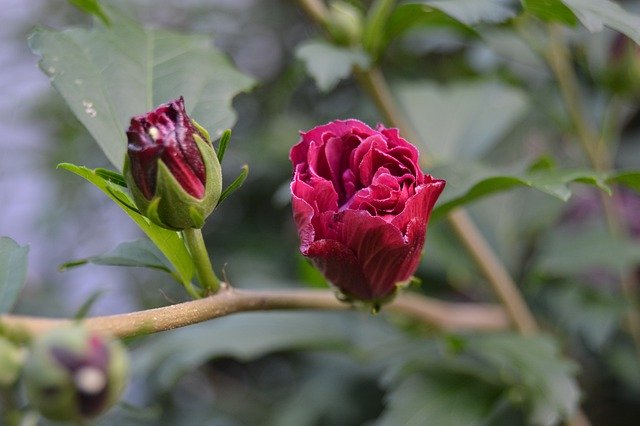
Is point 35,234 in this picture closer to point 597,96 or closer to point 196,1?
point 196,1

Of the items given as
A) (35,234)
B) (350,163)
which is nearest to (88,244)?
(35,234)

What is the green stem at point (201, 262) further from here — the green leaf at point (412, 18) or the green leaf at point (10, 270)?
the green leaf at point (412, 18)

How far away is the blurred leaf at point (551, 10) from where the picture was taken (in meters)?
0.56

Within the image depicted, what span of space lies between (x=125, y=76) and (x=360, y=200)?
0.75 ft

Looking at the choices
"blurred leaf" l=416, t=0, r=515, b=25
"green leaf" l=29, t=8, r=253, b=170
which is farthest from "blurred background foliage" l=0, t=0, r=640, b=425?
"green leaf" l=29, t=8, r=253, b=170

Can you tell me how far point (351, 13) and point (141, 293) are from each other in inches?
30.7

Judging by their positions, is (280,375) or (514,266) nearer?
(514,266)

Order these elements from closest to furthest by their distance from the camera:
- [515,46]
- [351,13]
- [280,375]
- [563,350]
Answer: [351,13] < [563,350] < [515,46] < [280,375]

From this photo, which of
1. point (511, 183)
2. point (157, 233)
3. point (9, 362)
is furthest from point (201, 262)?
point (511, 183)

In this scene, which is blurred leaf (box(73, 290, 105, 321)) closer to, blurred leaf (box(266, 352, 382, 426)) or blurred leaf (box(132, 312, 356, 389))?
blurred leaf (box(132, 312, 356, 389))

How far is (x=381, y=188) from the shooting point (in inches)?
18.0

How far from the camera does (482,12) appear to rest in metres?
0.62

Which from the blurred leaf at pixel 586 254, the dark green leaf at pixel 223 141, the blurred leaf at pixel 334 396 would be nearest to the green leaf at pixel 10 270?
the dark green leaf at pixel 223 141

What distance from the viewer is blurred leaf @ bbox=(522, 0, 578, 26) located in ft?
1.85
